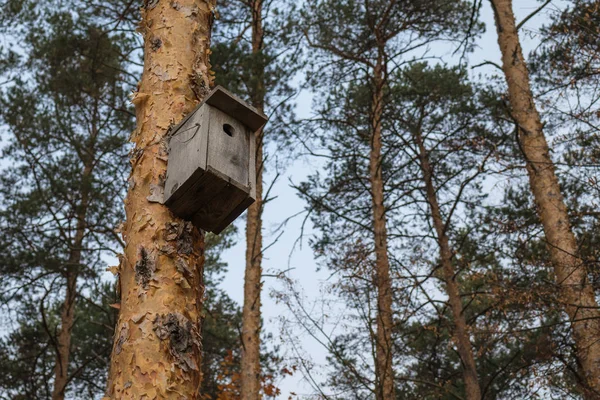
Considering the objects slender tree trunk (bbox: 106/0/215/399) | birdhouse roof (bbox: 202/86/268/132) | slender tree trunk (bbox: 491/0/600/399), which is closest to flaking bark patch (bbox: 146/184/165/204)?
slender tree trunk (bbox: 106/0/215/399)

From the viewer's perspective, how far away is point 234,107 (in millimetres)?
2684

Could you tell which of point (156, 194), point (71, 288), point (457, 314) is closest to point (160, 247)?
point (156, 194)

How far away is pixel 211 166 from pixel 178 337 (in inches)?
25.8

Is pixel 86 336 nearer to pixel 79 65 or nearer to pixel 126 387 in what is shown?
pixel 79 65

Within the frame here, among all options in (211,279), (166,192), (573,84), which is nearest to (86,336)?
(211,279)

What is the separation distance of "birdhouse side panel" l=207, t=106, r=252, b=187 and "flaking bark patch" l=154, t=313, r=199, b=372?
0.60 meters

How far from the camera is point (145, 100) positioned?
2.63 meters

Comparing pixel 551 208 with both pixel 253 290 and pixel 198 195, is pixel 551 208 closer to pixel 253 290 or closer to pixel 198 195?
pixel 253 290

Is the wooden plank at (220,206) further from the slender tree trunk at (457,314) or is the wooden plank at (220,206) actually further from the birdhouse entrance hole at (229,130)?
the slender tree trunk at (457,314)

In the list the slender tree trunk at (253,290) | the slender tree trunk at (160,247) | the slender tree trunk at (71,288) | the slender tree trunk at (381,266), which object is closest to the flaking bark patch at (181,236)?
the slender tree trunk at (160,247)

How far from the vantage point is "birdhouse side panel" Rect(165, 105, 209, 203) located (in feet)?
7.61

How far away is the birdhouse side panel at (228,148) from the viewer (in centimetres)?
248

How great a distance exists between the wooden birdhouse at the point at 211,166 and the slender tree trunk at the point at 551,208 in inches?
128

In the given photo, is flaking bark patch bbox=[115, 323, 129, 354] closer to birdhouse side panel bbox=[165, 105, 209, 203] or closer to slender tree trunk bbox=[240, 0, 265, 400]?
birdhouse side panel bbox=[165, 105, 209, 203]
